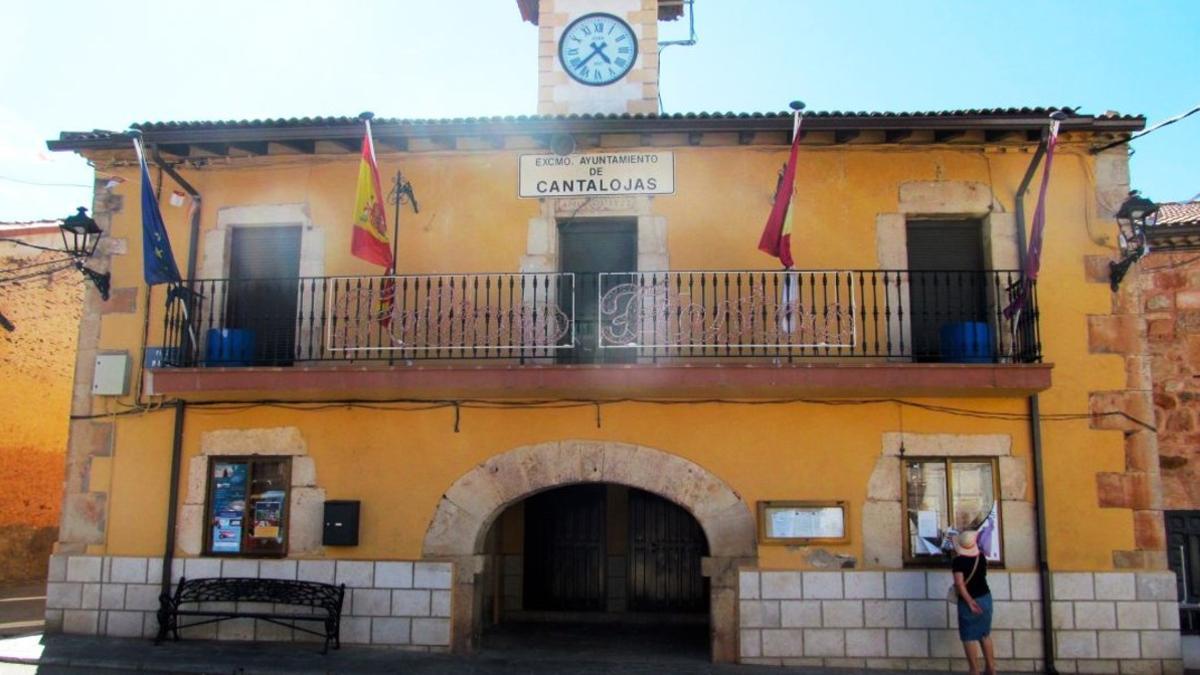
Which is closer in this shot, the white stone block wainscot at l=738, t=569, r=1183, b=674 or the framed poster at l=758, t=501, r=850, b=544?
the white stone block wainscot at l=738, t=569, r=1183, b=674

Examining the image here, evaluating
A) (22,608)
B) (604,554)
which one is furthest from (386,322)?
(22,608)

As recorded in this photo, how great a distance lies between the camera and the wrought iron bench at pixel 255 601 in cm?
898

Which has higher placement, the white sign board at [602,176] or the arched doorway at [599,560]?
the white sign board at [602,176]

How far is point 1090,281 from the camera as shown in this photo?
9.26 m

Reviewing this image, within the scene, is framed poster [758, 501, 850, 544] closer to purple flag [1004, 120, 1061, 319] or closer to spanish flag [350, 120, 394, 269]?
purple flag [1004, 120, 1061, 319]

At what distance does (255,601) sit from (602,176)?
5.39 metres

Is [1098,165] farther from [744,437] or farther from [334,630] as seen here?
[334,630]

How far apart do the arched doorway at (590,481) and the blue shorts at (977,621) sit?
74.1 inches

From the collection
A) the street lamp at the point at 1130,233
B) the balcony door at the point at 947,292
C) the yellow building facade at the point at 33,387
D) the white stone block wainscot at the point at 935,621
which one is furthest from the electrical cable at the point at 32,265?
the street lamp at the point at 1130,233

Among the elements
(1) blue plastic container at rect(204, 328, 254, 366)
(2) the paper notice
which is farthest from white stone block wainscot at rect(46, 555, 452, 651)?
(2) the paper notice

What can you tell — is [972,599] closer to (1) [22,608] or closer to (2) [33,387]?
(1) [22,608]

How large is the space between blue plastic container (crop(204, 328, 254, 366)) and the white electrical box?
877 mm

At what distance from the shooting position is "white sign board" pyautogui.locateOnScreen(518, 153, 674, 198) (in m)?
9.69

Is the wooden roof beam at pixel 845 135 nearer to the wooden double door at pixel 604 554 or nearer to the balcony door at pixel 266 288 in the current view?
the wooden double door at pixel 604 554
